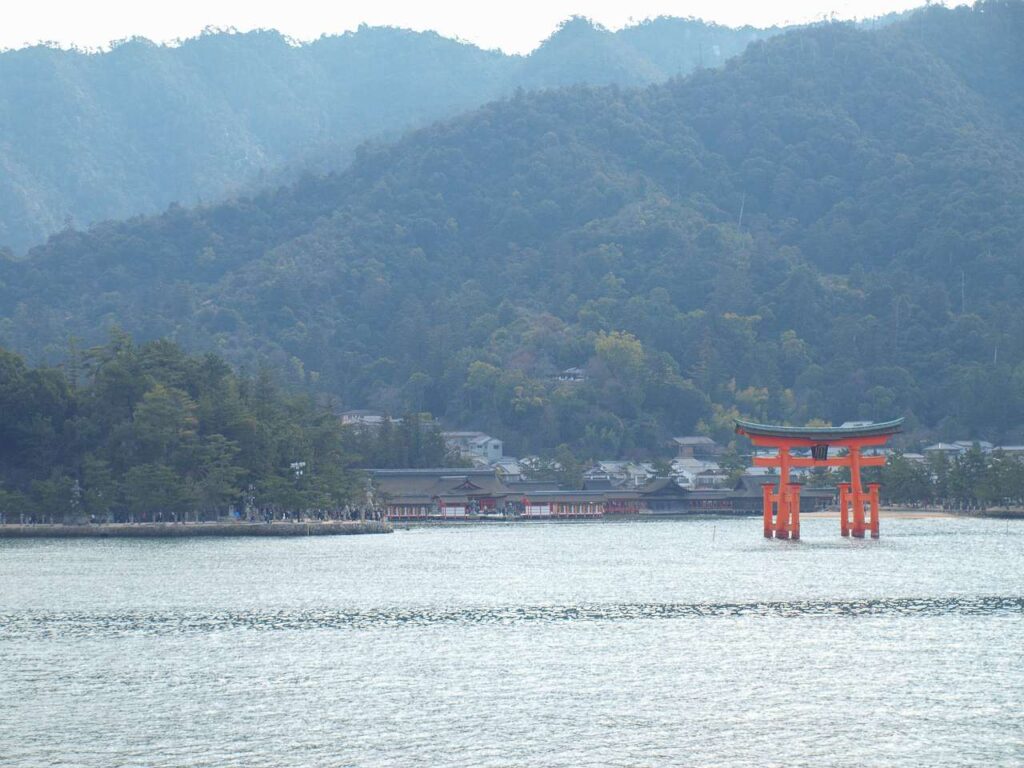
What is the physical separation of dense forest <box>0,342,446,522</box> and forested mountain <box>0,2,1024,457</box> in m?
52.0

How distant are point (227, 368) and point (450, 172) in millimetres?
100169

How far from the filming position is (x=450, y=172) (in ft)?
611

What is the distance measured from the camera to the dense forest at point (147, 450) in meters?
71.1

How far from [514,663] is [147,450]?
45.7 meters

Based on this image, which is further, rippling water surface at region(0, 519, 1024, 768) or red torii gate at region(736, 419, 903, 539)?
red torii gate at region(736, 419, 903, 539)

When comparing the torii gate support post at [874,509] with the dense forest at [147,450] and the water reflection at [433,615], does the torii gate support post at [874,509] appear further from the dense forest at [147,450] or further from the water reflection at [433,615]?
the water reflection at [433,615]

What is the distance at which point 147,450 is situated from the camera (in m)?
73.1

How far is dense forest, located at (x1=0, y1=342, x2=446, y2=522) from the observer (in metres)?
71.1

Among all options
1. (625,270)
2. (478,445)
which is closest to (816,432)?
(478,445)

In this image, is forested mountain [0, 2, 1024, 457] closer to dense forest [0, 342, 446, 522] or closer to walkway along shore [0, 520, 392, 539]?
dense forest [0, 342, 446, 522]

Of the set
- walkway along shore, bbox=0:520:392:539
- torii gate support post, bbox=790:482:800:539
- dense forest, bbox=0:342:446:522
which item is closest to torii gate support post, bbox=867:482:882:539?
torii gate support post, bbox=790:482:800:539

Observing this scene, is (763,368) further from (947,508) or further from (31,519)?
(31,519)

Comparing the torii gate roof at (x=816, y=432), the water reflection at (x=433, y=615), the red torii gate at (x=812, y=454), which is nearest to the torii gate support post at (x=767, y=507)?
the red torii gate at (x=812, y=454)

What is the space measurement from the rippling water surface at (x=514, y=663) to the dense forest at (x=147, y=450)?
57.4 ft
